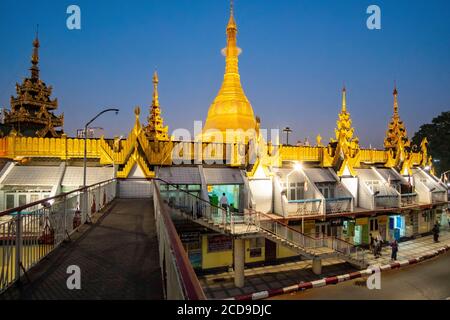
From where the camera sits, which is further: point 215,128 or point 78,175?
point 215,128

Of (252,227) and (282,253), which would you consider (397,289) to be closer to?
(282,253)

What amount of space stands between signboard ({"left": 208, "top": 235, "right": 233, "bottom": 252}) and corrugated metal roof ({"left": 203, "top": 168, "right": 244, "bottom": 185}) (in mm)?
4429

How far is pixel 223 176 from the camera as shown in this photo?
71.2 ft

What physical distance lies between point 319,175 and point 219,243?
12.3m

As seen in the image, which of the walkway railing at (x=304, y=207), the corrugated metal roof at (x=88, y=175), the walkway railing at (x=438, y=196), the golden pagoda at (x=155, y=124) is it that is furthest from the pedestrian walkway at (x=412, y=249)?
the golden pagoda at (x=155, y=124)

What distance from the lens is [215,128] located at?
104 ft

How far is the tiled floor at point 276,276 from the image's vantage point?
54.9 ft

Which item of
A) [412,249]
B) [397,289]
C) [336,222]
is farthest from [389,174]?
[397,289]

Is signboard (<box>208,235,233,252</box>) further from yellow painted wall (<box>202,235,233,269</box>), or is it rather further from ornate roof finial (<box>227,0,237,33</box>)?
ornate roof finial (<box>227,0,237,33</box>)

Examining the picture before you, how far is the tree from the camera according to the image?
53.4 metres

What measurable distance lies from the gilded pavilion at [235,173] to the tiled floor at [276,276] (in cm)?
149

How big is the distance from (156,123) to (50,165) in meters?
19.4
